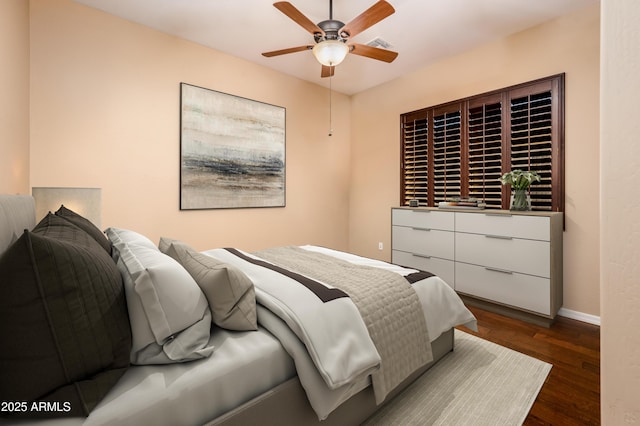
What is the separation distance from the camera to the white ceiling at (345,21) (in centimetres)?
273

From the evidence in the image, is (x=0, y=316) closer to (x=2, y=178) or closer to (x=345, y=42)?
(x=2, y=178)

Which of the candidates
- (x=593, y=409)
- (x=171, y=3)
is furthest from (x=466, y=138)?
(x=171, y=3)

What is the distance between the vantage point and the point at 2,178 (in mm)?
1833

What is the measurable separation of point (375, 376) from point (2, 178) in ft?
7.87

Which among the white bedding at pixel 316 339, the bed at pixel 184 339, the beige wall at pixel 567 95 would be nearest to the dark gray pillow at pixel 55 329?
the bed at pixel 184 339

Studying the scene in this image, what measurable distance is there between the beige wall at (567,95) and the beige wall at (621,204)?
312 centimetres

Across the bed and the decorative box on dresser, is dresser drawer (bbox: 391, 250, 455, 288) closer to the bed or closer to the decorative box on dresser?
the decorative box on dresser

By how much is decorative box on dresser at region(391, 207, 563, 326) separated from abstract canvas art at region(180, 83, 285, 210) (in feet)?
6.19

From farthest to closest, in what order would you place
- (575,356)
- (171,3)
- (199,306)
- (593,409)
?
(171,3), (575,356), (593,409), (199,306)

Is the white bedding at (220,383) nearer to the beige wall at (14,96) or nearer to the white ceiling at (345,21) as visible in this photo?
the beige wall at (14,96)

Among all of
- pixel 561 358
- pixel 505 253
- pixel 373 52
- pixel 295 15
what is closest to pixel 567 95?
pixel 505 253

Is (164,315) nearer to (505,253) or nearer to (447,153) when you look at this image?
(505,253)

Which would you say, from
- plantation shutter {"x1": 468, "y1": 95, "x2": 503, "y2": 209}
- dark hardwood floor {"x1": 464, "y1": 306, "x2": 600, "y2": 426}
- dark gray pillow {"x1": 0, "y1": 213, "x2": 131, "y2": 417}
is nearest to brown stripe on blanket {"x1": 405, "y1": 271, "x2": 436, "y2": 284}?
dark hardwood floor {"x1": 464, "y1": 306, "x2": 600, "y2": 426}

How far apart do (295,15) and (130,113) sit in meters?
1.94
